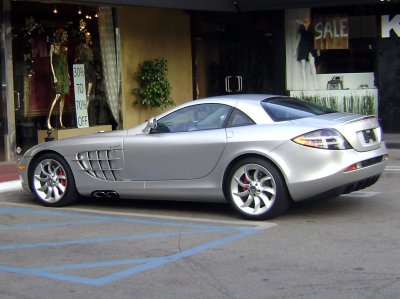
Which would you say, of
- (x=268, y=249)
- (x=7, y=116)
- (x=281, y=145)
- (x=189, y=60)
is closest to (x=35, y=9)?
(x=7, y=116)

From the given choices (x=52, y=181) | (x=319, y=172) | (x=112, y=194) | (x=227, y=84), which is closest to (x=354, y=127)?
(x=319, y=172)

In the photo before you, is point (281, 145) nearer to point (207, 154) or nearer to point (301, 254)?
point (207, 154)

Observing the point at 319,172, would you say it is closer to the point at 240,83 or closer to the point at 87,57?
the point at 87,57

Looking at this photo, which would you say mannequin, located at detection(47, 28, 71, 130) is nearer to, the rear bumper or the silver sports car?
the silver sports car

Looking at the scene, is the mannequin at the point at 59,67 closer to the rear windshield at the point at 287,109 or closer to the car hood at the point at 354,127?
the rear windshield at the point at 287,109

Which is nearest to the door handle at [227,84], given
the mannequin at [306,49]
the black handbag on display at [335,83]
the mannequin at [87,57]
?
the mannequin at [306,49]

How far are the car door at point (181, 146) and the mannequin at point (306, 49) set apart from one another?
909cm

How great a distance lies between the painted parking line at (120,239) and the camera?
5691mm

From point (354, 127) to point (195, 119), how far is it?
6.38 ft

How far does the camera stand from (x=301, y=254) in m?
6.04

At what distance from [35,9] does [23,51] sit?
36.3 inches

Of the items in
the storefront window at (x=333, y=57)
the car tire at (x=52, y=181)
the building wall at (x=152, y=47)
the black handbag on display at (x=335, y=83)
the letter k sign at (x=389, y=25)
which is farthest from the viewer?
the black handbag on display at (x=335, y=83)

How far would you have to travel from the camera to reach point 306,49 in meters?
16.6

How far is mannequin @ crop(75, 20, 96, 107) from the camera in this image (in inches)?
582
